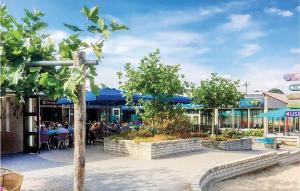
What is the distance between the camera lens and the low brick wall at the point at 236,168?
10.5 metres

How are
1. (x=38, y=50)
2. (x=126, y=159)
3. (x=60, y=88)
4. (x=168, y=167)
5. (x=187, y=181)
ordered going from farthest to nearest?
(x=126, y=159) < (x=168, y=167) < (x=187, y=181) < (x=38, y=50) < (x=60, y=88)

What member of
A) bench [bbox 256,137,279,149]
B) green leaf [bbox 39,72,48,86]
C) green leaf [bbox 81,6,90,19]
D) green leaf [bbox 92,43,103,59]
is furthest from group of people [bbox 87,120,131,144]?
green leaf [bbox 81,6,90,19]

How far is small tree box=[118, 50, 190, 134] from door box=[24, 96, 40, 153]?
382 cm

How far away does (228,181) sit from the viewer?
1280cm

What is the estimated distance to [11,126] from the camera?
15.7 meters

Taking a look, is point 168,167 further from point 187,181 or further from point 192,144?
point 192,144

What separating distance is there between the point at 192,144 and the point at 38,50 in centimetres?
1037

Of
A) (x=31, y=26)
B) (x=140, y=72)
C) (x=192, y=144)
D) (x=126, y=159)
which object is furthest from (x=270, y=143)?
(x=31, y=26)

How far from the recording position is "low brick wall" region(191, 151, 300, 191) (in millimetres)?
10495

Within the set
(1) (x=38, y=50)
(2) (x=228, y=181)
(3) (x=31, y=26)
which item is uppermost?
(3) (x=31, y=26)

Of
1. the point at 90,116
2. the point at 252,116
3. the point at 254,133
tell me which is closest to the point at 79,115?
the point at 90,116

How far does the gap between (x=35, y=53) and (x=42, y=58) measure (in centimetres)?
18

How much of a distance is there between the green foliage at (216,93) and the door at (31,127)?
28.5ft

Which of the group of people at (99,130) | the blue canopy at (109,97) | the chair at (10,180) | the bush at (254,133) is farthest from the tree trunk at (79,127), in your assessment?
the bush at (254,133)
